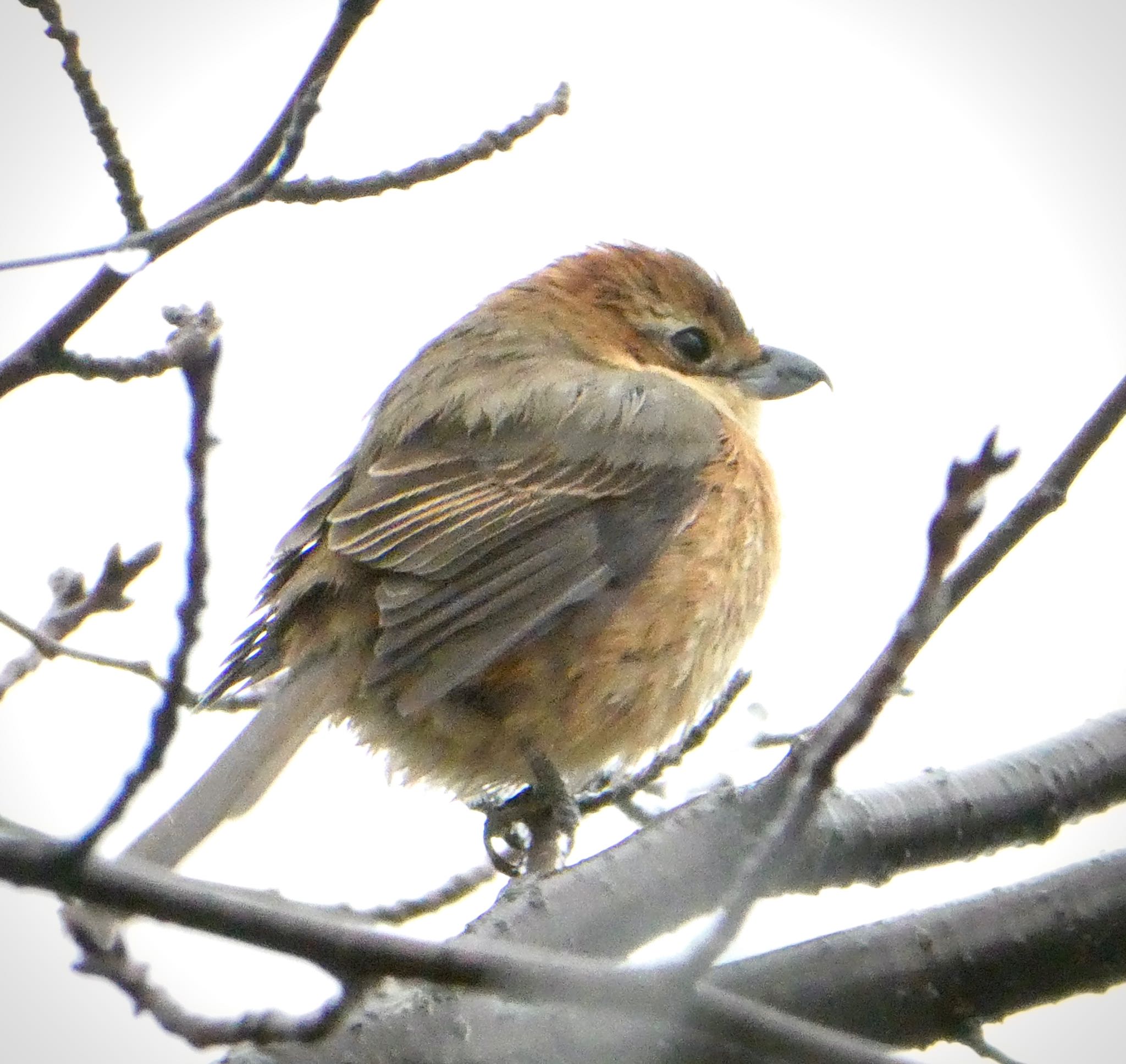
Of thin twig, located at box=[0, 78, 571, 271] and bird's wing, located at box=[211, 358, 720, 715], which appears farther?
bird's wing, located at box=[211, 358, 720, 715]

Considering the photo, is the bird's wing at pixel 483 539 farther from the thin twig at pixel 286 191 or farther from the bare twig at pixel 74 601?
the thin twig at pixel 286 191

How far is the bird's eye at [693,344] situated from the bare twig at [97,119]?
3.35 metres

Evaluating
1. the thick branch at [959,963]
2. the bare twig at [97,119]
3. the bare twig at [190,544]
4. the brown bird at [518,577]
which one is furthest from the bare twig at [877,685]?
the brown bird at [518,577]

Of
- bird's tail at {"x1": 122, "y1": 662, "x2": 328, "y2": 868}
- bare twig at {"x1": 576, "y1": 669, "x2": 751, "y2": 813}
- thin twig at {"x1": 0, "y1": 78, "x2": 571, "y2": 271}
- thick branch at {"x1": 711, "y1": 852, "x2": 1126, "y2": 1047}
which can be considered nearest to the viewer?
thin twig at {"x1": 0, "y1": 78, "x2": 571, "y2": 271}

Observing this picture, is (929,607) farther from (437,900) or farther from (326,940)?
(437,900)

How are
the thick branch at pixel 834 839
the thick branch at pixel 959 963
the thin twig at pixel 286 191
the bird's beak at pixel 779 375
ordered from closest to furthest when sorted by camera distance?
the thin twig at pixel 286 191 → the thick branch at pixel 959 963 → the thick branch at pixel 834 839 → the bird's beak at pixel 779 375

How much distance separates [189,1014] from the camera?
A: 6.43 ft

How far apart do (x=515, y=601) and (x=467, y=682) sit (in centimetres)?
27

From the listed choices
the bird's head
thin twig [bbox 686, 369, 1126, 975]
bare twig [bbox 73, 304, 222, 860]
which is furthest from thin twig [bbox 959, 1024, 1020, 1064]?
the bird's head

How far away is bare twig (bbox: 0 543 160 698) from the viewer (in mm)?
3588

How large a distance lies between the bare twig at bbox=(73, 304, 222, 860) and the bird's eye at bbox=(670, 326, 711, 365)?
4174mm

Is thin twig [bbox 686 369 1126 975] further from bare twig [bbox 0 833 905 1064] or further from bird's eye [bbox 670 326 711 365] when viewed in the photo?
bird's eye [bbox 670 326 711 365]

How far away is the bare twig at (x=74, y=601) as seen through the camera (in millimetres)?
3588

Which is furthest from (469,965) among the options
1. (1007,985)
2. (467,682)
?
(467,682)
